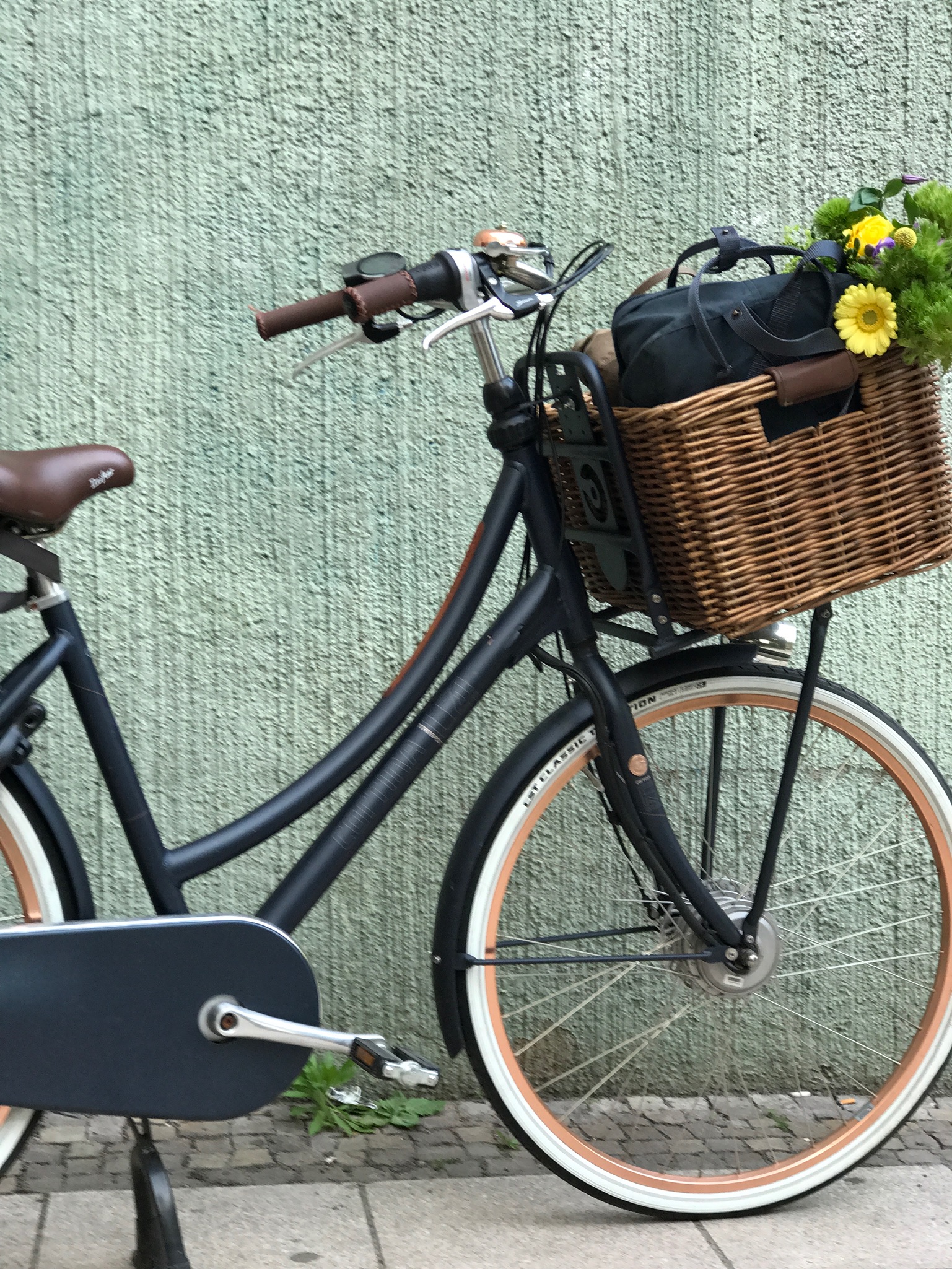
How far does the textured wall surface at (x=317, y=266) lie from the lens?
9.02 feet

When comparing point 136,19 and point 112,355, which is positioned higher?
point 136,19

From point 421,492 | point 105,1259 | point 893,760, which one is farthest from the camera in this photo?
point 421,492

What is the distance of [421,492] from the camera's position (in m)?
2.90

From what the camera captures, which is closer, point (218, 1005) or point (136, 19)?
point (218, 1005)

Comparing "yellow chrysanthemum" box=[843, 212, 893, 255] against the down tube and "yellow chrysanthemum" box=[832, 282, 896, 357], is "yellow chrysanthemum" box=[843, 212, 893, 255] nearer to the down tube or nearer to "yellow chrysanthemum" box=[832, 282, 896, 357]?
"yellow chrysanthemum" box=[832, 282, 896, 357]

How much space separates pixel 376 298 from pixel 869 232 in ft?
2.59

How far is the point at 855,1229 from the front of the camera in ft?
8.05

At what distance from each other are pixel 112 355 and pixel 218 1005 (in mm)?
1447

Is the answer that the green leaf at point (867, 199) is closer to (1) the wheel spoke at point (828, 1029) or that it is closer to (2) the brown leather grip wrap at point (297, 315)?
(2) the brown leather grip wrap at point (297, 315)

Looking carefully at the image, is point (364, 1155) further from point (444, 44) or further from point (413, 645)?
point (444, 44)

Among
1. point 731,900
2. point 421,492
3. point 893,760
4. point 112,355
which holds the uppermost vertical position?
point 112,355

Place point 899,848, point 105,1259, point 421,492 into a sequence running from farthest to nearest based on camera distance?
point 899,848, point 421,492, point 105,1259

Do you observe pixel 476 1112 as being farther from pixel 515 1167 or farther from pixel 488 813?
pixel 488 813

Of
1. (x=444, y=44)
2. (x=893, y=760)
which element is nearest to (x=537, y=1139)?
(x=893, y=760)
